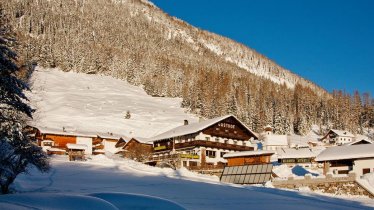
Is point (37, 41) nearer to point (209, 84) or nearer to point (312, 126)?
point (209, 84)

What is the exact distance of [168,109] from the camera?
124 metres

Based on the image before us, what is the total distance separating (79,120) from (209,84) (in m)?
74.5

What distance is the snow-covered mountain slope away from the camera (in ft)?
307

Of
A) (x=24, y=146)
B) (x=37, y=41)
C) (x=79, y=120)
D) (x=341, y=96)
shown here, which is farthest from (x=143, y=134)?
(x=341, y=96)

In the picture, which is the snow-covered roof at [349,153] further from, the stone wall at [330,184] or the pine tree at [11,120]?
the pine tree at [11,120]

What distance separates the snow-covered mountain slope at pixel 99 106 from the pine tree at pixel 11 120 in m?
54.8

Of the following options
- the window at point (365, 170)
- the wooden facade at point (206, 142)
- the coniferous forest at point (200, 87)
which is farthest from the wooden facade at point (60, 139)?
the coniferous forest at point (200, 87)

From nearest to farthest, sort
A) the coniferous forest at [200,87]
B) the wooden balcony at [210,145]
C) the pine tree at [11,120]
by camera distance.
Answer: the pine tree at [11,120]
the wooden balcony at [210,145]
the coniferous forest at [200,87]

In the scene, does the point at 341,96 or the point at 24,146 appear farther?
the point at 341,96

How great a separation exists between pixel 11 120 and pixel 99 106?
100004 mm

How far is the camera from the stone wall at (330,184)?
36312 mm

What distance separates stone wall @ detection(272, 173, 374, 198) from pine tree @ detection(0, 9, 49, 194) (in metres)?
23.5

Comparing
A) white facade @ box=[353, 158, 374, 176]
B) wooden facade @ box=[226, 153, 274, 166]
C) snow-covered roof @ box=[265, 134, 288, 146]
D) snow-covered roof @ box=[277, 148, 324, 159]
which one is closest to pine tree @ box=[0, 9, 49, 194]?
wooden facade @ box=[226, 153, 274, 166]

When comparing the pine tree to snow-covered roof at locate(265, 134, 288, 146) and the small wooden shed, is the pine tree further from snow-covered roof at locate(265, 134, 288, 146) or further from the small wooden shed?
snow-covered roof at locate(265, 134, 288, 146)
